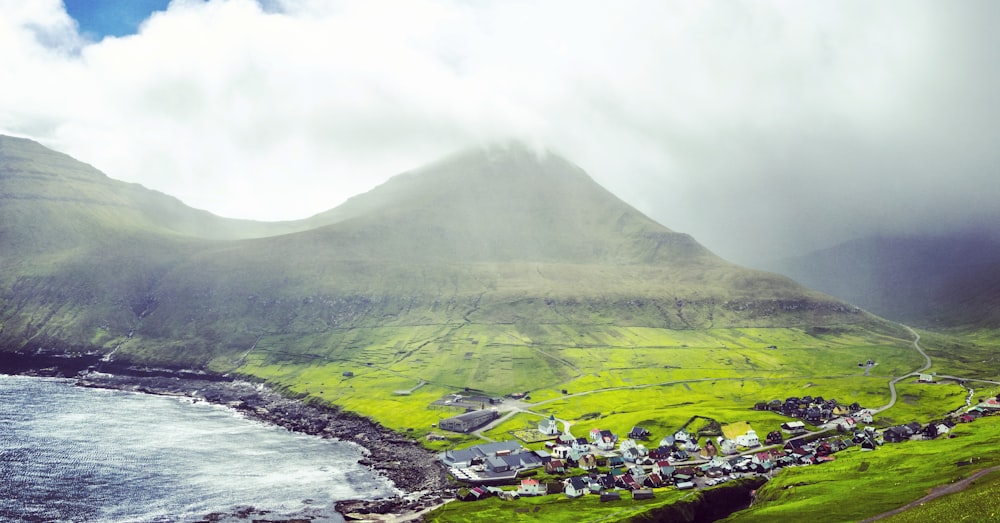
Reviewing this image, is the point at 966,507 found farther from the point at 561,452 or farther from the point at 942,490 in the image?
the point at 561,452

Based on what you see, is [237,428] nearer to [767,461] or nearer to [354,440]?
[354,440]

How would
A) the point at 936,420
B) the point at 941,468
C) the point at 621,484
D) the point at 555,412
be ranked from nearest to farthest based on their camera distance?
the point at 941,468 → the point at 621,484 → the point at 936,420 → the point at 555,412

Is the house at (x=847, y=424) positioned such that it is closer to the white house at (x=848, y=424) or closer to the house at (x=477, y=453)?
the white house at (x=848, y=424)

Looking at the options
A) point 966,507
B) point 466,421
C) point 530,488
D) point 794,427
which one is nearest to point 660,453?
point 530,488

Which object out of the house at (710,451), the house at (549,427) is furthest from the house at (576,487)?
the house at (549,427)

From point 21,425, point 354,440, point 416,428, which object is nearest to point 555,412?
point 416,428

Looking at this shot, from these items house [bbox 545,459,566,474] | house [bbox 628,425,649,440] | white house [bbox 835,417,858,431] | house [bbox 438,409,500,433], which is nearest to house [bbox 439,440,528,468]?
house [bbox 545,459,566,474]
